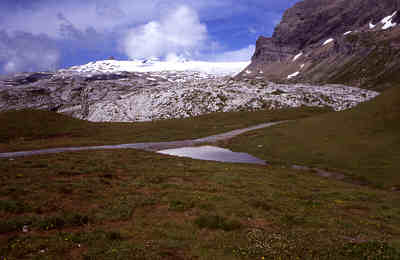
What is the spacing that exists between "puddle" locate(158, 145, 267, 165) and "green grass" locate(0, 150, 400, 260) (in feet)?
46.5

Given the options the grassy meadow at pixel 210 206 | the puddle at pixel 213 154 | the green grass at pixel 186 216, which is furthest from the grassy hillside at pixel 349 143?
the green grass at pixel 186 216

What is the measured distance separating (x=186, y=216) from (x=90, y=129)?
6807cm

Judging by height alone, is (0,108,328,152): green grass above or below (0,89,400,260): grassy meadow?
above

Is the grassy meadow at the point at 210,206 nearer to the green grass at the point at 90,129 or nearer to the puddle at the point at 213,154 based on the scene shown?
the puddle at the point at 213,154

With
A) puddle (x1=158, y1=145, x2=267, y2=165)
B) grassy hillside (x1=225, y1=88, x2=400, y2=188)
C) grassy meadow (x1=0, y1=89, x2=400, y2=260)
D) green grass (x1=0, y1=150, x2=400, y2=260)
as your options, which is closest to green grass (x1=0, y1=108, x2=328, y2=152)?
puddle (x1=158, y1=145, x2=267, y2=165)

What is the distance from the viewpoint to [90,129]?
7962 cm

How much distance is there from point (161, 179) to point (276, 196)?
11.7 m

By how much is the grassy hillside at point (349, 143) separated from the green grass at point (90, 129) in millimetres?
20750

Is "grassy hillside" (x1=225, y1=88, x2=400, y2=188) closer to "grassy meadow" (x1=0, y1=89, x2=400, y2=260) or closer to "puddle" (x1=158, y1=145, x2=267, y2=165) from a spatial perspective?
"grassy meadow" (x1=0, y1=89, x2=400, y2=260)

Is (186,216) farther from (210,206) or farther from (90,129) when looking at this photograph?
(90,129)

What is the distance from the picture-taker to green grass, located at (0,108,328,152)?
63.3m

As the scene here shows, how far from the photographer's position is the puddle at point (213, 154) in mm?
46531

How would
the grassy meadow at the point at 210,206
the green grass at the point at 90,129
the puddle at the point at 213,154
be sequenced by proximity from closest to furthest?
1. the grassy meadow at the point at 210,206
2. the puddle at the point at 213,154
3. the green grass at the point at 90,129

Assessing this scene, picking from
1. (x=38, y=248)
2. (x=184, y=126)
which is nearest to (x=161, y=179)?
(x=38, y=248)
